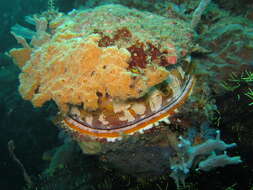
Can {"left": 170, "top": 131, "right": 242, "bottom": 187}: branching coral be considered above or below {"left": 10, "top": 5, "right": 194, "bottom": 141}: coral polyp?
below

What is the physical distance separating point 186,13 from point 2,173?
6.64 m

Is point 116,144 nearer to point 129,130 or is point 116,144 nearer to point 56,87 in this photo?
point 129,130

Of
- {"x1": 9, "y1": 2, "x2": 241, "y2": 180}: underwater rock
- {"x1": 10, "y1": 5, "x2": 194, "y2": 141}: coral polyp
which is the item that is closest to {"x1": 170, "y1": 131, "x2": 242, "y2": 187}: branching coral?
{"x1": 9, "y1": 2, "x2": 241, "y2": 180}: underwater rock

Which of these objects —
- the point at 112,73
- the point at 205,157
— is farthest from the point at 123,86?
the point at 205,157

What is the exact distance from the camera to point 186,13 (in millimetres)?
3988

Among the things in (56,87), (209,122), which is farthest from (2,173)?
(209,122)

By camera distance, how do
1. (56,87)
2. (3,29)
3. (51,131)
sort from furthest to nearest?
(3,29) → (51,131) → (56,87)

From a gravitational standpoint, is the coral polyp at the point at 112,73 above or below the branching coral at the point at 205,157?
above

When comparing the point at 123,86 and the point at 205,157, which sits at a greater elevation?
the point at 123,86

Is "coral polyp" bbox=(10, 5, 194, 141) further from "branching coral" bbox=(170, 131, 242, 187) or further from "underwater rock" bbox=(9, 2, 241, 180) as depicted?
"branching coral" bbox=(170, 131, 242, 187)

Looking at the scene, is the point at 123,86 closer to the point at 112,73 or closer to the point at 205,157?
the point at 112,73

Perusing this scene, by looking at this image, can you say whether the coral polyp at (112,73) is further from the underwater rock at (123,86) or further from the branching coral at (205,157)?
the branching coral at (205,157)

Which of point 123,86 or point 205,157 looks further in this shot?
point 205,157

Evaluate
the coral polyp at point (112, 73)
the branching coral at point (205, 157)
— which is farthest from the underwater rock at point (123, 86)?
the branching coral at point (205, 157)
